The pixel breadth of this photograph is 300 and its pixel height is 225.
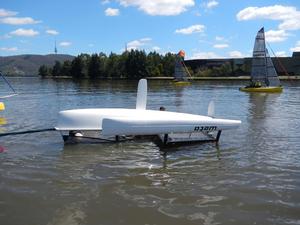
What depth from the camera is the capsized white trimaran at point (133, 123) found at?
47.6 feet

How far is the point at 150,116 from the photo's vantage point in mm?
15141

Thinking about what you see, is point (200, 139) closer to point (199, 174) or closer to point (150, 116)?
point (150, 116)

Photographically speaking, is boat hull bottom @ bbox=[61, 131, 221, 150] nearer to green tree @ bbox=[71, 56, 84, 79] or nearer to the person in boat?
the person in boat

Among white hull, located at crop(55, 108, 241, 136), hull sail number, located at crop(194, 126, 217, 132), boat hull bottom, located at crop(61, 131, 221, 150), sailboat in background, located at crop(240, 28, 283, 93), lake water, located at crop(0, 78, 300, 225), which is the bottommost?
lake water, located at crop(0, 78, 300, 225)

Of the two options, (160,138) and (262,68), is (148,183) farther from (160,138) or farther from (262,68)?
(262,68)

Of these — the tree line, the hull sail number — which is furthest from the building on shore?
the hull sail number

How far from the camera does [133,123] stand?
48.0 ft

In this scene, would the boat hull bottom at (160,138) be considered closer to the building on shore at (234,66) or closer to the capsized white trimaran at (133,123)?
the capsized white trimaran at (133,123)

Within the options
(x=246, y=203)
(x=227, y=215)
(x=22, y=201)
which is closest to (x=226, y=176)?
(x=246, y=203)

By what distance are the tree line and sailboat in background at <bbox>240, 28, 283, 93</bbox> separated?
104437 mm

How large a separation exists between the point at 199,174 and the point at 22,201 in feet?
16.3

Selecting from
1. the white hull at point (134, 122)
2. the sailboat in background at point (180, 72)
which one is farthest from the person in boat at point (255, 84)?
the white hull at point (134, 122)

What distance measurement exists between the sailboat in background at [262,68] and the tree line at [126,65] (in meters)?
104

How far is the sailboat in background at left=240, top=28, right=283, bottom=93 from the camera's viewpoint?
55.1 meters
